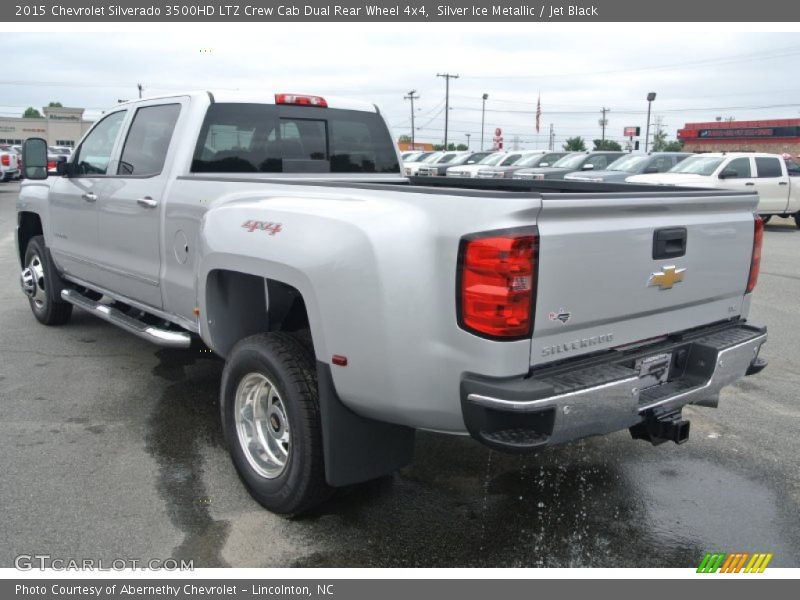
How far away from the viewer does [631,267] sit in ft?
10.2

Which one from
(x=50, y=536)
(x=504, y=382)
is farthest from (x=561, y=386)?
(x=50, y=536)

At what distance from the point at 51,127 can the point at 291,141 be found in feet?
367

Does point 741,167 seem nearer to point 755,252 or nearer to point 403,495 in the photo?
point 755,252

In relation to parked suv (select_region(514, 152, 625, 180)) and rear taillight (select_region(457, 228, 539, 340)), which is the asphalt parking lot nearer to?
rear taillight (select_region(457, 228, 539, 340))

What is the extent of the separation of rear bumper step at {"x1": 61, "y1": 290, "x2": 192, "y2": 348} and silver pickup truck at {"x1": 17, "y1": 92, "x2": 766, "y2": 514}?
0.07 ft

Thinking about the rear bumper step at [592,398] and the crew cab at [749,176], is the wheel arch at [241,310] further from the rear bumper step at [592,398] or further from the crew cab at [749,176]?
the crew cab at [749,176]

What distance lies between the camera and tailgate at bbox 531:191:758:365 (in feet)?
9.30

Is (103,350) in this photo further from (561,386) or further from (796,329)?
(796,329)

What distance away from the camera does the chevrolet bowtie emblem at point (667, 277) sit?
10.6 feet

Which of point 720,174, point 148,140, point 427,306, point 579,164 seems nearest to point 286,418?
point 427,306

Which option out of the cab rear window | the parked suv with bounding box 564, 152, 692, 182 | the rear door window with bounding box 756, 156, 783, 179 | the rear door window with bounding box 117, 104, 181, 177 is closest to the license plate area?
the cab rear window

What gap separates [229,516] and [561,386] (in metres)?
1.76

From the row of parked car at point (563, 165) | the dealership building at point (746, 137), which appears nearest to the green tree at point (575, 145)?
the dealership building at point (746, 137)

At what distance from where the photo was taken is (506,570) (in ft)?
10.4
